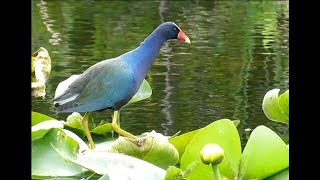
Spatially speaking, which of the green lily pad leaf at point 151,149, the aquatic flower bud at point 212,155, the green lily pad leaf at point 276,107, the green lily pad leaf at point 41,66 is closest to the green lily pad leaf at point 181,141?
the green lily pad leaf at point 151,149

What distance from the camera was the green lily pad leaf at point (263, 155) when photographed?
1294mm

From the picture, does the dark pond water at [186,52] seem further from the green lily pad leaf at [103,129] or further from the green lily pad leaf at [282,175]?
the green lily pad leaf at [282,175]

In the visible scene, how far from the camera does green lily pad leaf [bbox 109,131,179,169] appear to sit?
56.2 inches

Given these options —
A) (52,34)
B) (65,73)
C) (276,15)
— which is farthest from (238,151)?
(276,15)

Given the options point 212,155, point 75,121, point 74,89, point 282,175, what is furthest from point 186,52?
point 212,155

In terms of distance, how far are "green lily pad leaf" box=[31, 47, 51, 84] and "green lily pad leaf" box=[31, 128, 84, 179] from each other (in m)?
0.24

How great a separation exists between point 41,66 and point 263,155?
0.57 metres

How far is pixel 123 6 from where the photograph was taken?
7.34m

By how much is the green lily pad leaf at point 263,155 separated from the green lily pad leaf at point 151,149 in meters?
0.17

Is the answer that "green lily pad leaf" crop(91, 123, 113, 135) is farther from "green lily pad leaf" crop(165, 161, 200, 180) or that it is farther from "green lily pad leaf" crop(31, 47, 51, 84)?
"green lily pad leaf" crop(165, 161, 200, 180)

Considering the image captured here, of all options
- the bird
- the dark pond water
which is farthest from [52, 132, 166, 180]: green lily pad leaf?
the dark pond water
